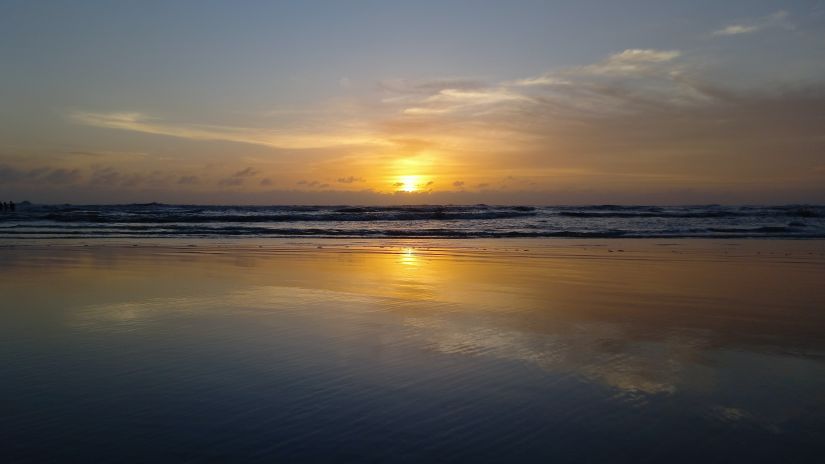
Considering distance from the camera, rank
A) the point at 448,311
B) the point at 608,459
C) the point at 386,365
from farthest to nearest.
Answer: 1. the point at 448,311
2. the point at 386,365
3. the point at 608,459

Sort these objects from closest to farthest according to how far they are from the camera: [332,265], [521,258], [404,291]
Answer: [404,291] → [332,265] → [521,258]

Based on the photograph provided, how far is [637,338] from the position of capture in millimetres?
5766

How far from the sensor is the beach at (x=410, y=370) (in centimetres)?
319

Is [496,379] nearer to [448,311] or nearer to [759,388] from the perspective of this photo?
[759,388]

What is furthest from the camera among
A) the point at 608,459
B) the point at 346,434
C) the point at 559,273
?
the point at 559,273

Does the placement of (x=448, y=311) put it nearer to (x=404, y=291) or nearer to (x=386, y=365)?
(x=404, y=291)

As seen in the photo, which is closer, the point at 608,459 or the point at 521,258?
the point at 608,459

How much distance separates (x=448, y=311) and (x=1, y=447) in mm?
4908

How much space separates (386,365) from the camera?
4.71 meters

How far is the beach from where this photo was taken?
3191 mm

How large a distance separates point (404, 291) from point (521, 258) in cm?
601

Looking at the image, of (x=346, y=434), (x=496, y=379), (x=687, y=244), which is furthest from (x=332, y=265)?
(x=687, y=244)

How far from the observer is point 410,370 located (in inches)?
180

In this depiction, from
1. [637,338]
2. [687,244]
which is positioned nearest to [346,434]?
[637,338]
